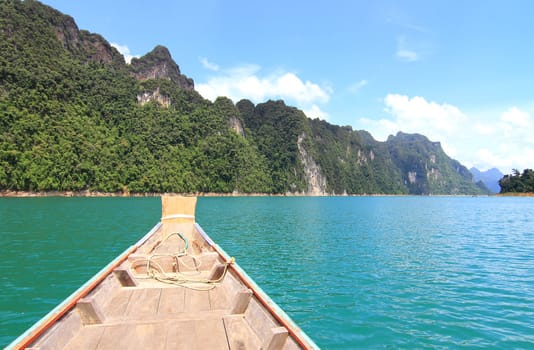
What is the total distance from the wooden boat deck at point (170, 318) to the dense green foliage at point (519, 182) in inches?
6843

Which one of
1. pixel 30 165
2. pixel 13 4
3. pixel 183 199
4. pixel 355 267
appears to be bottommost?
pixel 355 267

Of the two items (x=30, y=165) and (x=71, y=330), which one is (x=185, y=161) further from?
(x=71, y=330)

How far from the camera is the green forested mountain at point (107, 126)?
78375 mm

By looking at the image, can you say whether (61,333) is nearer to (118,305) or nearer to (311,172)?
(118,305)

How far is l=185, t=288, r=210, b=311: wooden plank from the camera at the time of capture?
489 cm

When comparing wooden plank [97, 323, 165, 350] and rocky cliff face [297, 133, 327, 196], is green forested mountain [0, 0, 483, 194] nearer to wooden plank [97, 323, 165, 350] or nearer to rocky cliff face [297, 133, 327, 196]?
rocky cliff face [297, 133, 327, 196]

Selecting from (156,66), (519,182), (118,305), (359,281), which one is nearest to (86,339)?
(118,305)

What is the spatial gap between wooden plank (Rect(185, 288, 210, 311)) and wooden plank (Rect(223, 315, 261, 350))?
2.13 ft

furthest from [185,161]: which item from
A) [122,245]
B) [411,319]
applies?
[411,319]

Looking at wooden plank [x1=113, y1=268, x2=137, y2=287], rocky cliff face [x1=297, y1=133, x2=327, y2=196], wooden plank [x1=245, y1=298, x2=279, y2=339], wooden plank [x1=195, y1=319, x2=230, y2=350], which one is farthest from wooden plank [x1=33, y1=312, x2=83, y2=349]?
rocky cliff face [x1=297, y1=133, x2=327, y2=196]

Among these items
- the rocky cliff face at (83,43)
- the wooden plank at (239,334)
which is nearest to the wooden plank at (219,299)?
the wooden plank at (239,334)

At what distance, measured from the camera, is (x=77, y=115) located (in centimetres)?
10019

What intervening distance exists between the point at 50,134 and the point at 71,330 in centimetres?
9708

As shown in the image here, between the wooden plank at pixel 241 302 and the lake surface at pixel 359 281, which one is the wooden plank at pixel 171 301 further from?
the lake surface at pixel 359 281
